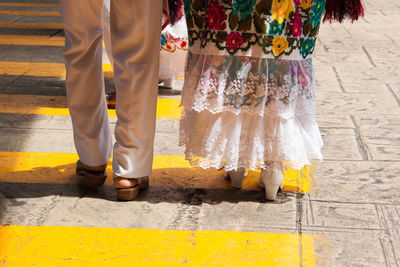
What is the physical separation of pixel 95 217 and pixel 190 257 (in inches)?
20.9

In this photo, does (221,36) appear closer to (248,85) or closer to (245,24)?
(245,24)

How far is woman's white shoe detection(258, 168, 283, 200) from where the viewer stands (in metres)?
2.68

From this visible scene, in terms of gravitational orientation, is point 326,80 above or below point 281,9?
below

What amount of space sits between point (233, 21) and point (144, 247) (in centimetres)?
98

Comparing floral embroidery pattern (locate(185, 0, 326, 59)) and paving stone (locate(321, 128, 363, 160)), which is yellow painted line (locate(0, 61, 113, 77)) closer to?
paving stone (locate(321, 128, 363, 160))

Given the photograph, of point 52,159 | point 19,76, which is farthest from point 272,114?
point 19,76

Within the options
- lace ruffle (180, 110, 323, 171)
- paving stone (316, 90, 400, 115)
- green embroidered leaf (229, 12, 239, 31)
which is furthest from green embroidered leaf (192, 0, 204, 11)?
paving stone (316, 90, 400, 115)

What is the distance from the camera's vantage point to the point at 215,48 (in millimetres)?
2510

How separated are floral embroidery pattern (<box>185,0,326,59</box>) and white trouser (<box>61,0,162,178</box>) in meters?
0.19

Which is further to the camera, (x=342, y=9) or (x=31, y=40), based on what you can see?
(x=31, y=40)

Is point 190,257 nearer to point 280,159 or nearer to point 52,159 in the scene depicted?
point 280,159

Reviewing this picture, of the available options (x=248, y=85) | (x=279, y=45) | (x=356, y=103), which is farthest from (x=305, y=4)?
(x=356, y=103)

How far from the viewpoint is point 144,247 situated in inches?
92.2

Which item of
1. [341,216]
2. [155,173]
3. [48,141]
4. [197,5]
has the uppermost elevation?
[197,5]
